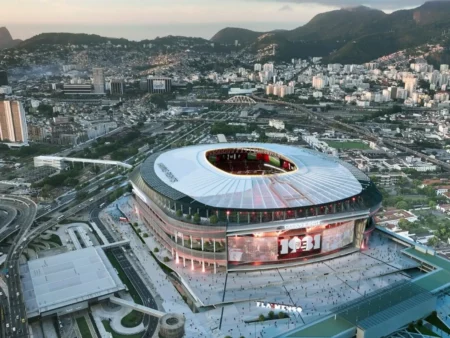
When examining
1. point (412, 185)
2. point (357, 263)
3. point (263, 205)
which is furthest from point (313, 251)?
point (412, 185)

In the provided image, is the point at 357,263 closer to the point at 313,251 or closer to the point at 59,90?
the point at 313,251

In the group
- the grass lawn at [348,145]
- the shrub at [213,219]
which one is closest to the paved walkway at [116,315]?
the shrub at [213,219]

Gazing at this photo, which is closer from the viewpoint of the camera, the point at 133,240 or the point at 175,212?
the point at 175,212

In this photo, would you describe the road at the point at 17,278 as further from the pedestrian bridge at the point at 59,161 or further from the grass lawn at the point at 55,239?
the pedestrian bridge at the point at 59,161

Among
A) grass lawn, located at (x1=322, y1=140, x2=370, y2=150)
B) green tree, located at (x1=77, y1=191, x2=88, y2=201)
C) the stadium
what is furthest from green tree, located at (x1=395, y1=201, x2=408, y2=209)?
green tree, located at (x1=77, y1=191, x2=88, y2=201)

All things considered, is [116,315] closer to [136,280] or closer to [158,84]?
[136,280]

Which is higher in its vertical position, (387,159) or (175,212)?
(175,212)
